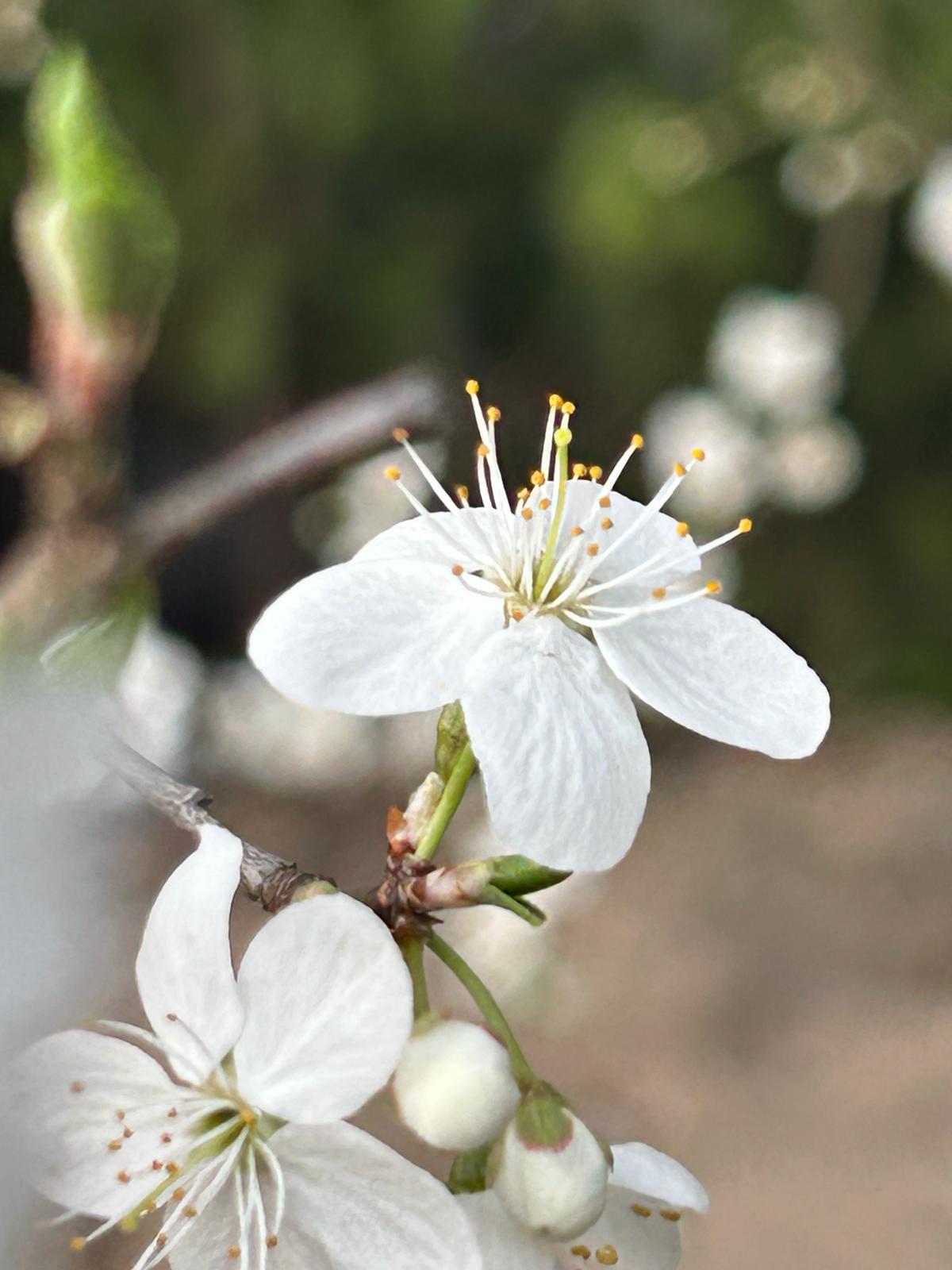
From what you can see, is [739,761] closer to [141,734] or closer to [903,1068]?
[903,1068]

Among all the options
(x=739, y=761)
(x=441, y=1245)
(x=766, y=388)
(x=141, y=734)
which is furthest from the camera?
(x=739, y=761)

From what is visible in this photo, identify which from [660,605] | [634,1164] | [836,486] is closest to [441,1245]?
[634,1164]

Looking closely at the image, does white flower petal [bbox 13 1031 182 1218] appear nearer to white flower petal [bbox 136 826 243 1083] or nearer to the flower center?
white flower petal [bbox 136 826 243 1083]

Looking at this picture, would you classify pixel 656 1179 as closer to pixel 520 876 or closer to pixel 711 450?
pixel 520 876

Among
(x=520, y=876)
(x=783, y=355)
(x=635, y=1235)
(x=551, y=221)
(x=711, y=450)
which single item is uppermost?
(x=551, y=221)

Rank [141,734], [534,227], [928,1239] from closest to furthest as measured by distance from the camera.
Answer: [141,734] → [928,1239] → [534,227]

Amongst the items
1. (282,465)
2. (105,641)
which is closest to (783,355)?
(282,465)

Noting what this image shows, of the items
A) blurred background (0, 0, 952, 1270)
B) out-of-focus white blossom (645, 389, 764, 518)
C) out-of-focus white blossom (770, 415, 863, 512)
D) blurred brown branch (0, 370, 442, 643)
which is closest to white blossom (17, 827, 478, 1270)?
blurred brown branch (0, 370, 442, 643)
